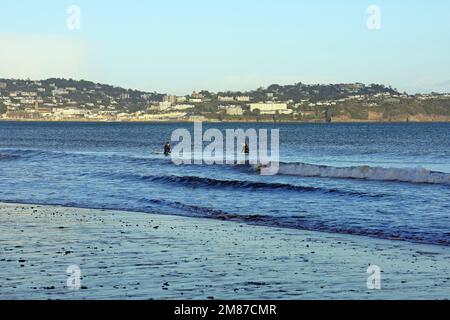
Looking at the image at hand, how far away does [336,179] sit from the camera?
41562mm

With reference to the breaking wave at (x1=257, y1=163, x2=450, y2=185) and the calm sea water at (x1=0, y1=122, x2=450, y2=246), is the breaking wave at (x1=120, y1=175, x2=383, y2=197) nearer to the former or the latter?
the calm sea water at (x1=0, y1=122, x2=450, y2=246)

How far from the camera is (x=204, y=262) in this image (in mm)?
15766

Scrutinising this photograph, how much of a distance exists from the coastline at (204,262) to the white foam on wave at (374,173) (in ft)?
60.0

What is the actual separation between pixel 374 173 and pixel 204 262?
2761cm

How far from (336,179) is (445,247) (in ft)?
76.6

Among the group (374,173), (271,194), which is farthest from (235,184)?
(374,173)

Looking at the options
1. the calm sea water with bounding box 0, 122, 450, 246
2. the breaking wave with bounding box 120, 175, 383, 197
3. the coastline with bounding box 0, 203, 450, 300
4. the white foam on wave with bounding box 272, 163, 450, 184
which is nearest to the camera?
the coastline with bounding box 0, 203, 450, 300

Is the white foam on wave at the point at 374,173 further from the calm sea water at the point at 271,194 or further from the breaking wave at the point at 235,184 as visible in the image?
the breaking wave at the point at 235,184

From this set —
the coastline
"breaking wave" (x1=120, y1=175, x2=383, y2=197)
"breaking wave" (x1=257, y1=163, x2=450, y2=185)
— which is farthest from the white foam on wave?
the coastline

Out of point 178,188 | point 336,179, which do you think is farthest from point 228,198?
point 336,179

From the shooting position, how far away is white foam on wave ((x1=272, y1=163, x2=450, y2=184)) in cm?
3838

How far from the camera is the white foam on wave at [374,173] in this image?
3838 centimetres

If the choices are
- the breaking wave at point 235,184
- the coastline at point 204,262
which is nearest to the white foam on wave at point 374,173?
the breaking wave at point 235,184

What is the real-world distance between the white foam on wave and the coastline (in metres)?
18.3
